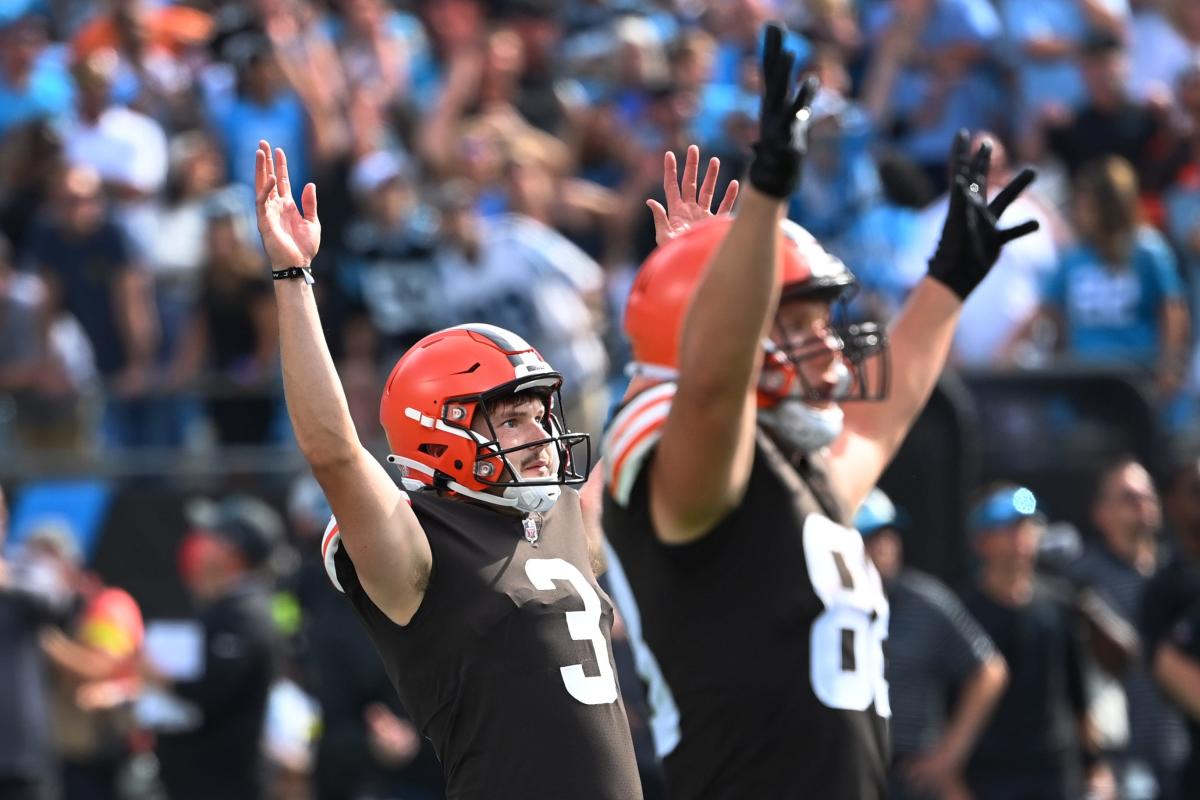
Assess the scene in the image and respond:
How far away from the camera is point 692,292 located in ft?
12.2

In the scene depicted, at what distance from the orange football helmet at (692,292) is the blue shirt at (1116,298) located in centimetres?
643

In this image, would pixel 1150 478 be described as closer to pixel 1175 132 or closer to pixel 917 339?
pixel 1175 132

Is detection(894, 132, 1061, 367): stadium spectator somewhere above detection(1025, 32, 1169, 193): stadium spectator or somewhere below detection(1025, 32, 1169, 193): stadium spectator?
below

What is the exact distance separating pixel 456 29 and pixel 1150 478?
5279mm

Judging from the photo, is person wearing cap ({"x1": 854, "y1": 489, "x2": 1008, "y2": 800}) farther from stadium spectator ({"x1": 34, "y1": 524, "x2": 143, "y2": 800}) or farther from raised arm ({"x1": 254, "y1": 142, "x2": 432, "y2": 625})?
raised arm ({"x1": 254, "y1": 142, "x2": 432, "y2": 625})

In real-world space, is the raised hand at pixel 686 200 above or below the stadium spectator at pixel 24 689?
above

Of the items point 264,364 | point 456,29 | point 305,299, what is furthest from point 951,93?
point 305,299

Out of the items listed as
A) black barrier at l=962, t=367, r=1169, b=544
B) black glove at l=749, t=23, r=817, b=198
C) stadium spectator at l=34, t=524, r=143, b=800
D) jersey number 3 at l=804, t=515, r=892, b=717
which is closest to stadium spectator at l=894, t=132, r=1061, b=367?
black barrier at l=962, t=367, r=1169, b=544

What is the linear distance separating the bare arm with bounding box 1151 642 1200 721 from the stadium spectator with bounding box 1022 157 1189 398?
7.55ft

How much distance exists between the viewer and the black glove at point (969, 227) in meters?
4.40

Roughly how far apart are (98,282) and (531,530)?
7421 mm

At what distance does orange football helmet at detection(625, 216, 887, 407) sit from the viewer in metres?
3.79

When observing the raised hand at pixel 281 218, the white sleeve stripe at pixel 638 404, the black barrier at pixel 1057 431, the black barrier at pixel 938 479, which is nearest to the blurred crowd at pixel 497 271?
the black barrier at pixel 1057 431

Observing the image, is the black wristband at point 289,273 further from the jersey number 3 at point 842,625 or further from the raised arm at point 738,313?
the jersey number 3 at point 842,625
